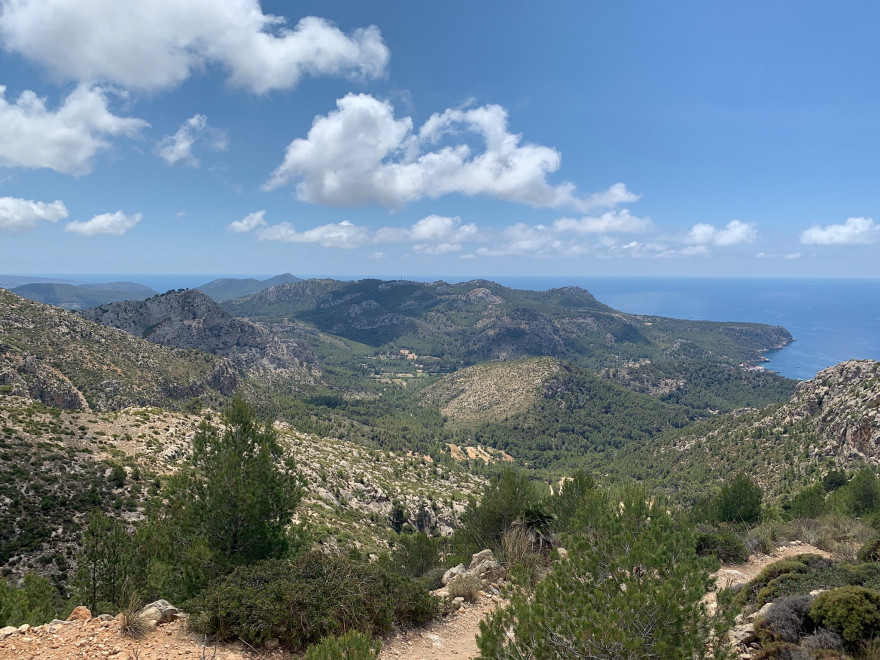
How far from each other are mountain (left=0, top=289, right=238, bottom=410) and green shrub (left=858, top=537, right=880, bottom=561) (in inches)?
3046

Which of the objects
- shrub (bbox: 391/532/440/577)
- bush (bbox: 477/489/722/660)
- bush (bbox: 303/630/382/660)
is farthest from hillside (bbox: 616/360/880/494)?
bush (bbox: 303/630/382/660)

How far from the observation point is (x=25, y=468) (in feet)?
82.2

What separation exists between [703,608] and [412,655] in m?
6.49

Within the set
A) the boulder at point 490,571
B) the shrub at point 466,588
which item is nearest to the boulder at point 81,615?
the shrub at point 466,588

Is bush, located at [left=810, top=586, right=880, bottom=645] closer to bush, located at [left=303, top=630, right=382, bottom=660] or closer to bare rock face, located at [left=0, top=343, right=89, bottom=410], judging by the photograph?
bush, located at [left=303, top=630, right=382, bottom=660]

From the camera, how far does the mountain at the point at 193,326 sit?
5443 inches

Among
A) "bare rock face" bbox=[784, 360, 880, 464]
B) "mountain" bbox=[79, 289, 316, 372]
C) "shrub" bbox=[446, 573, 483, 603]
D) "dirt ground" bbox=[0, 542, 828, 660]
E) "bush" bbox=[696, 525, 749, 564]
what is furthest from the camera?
"mountain" bbox=[79, 289, 316, 372]

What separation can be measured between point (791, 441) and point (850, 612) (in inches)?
2835

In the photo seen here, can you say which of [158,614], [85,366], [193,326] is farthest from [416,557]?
[193,326]

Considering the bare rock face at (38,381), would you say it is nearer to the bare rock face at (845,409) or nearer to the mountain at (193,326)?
the mountain at (193,326)

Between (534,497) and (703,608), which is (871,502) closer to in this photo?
(534,497)

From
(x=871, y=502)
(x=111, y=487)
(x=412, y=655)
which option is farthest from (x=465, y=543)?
(x=871, y=502)

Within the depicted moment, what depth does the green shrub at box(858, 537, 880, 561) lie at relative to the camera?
13.5 meters

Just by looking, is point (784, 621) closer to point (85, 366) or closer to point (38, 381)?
point (38, 381)
